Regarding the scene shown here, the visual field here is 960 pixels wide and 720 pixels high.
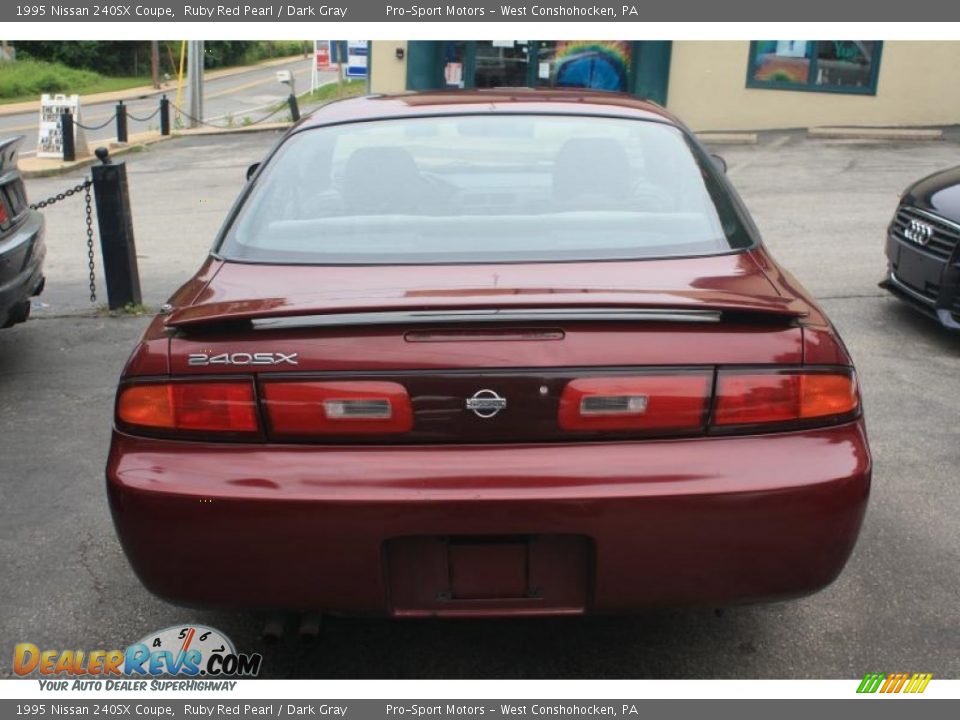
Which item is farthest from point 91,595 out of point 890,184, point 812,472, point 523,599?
point 890,184

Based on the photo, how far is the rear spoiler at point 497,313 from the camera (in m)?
2.46

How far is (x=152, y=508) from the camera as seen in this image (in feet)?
8.16

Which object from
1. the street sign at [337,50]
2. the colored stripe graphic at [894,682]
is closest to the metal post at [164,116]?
the street sign at [337,50]

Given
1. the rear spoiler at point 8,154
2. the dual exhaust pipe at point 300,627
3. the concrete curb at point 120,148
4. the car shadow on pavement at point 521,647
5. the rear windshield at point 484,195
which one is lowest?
the concrete curb at point 120,148

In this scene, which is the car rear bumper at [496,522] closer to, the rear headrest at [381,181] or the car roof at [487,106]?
the rear headrest at [381,181]

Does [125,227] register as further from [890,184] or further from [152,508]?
[890,184]

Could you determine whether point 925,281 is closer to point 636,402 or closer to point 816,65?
point 636,402

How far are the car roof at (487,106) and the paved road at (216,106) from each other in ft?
55.4

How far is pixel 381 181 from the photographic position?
3346 millimetres

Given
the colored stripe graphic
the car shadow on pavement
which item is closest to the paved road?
the car shadow on pavement

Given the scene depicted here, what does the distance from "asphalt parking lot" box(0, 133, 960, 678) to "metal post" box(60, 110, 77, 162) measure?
10959 mm

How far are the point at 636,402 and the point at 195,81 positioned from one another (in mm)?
22174

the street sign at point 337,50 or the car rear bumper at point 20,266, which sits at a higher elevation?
the street sign at point 337,50

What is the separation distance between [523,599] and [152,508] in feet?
3.06
